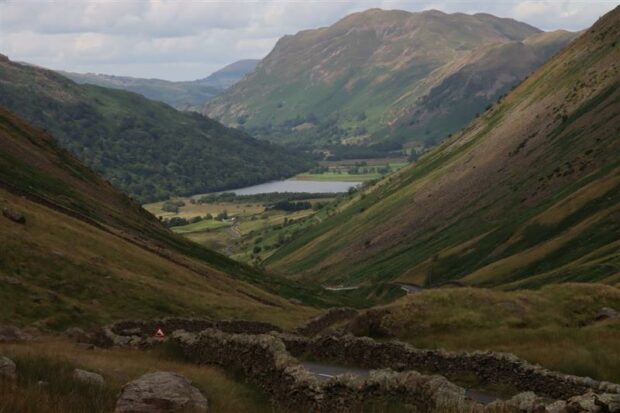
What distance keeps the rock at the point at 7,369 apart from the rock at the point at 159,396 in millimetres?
3293

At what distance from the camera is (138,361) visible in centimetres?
3353

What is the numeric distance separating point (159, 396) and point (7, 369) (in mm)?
4790

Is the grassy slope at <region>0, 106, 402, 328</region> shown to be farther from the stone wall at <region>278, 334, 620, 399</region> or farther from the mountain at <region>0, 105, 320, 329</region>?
the stone wall at <region>278, 334, 620, 399</region>

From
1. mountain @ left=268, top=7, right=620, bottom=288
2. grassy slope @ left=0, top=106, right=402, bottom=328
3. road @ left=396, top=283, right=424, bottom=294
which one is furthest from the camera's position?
road @ left=396, top=283, right=424, bottom=294

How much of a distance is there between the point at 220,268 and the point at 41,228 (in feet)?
160

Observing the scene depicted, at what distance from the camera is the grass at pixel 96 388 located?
61.2 feet

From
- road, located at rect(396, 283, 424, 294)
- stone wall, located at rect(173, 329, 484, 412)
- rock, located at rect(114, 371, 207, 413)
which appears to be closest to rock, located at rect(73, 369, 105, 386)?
rock, located at rect(114, 371, 207, 413)

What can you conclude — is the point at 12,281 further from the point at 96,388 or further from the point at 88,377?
the point at 96,388

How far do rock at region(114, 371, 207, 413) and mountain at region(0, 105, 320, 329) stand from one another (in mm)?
29412

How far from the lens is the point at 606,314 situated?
50406mm

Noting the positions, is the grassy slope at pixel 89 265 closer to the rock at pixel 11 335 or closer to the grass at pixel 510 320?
the rock at pixel 11 335

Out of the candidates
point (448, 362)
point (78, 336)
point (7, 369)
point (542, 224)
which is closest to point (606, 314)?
point (448, 362)

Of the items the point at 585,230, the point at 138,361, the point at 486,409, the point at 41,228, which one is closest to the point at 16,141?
the point at 41,228

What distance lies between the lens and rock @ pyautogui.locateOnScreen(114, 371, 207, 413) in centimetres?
2294
